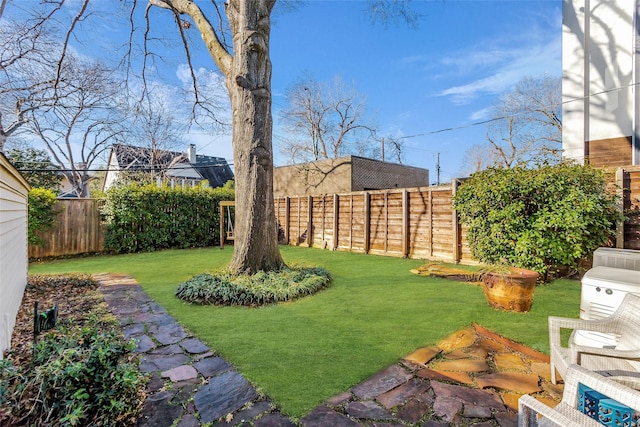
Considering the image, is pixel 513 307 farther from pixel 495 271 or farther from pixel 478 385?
pixel 478 385

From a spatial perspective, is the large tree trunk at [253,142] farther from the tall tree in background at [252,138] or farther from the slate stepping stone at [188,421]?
the slate stepping stone at [188,421]

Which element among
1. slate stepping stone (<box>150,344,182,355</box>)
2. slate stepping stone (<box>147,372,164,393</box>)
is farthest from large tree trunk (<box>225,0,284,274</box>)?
slate stepping stone (<box>147,372,164,393</box>)

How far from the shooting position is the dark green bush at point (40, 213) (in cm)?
816

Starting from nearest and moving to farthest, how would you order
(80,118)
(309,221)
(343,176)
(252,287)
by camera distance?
(252,287), (309,221), (343,176), (80,118)

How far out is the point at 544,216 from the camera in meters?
5.04

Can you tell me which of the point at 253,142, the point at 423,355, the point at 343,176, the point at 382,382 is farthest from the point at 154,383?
the point at 343,176

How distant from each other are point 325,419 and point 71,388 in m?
1.42

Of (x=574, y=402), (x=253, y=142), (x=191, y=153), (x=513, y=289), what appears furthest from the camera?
(x=191, y=153)

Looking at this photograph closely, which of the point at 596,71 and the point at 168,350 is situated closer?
the point at 168,350

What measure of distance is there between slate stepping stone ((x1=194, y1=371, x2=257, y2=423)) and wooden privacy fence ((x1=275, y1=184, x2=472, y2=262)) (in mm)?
6362

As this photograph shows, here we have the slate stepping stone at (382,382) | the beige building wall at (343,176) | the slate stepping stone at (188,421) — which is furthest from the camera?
the beige building wall at (343,176)

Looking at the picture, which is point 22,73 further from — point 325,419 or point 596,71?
point 596,71

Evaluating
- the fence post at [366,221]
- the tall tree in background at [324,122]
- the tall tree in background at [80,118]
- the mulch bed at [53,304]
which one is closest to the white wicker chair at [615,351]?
the mulch bed at [53,304]

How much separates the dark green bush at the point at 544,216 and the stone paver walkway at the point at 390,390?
2955mm
